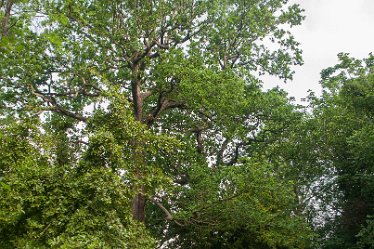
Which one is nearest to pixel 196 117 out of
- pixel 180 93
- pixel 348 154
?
pixel 180 93

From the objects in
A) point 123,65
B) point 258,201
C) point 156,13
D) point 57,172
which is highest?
point 156,13

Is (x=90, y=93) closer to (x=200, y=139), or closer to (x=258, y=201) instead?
(x=200, y=139)

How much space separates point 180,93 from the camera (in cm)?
1748

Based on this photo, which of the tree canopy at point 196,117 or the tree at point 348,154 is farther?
the tree at point 348,154

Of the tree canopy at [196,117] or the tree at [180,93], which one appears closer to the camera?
the tree canopy at [196,117]

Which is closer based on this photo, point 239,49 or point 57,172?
point 57,172

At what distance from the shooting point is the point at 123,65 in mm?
18594

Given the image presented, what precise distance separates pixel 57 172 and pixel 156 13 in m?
9.40

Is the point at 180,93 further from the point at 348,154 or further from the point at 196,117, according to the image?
the point at 348,154

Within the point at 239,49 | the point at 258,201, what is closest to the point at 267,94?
the point at 239,49

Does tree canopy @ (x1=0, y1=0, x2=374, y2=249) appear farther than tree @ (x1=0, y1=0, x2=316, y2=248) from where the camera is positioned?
No

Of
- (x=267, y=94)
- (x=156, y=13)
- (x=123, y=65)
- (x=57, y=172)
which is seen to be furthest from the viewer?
(x=267, y=94)

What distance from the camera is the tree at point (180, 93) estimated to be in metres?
16.6

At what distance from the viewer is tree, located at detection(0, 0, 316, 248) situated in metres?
16.6
